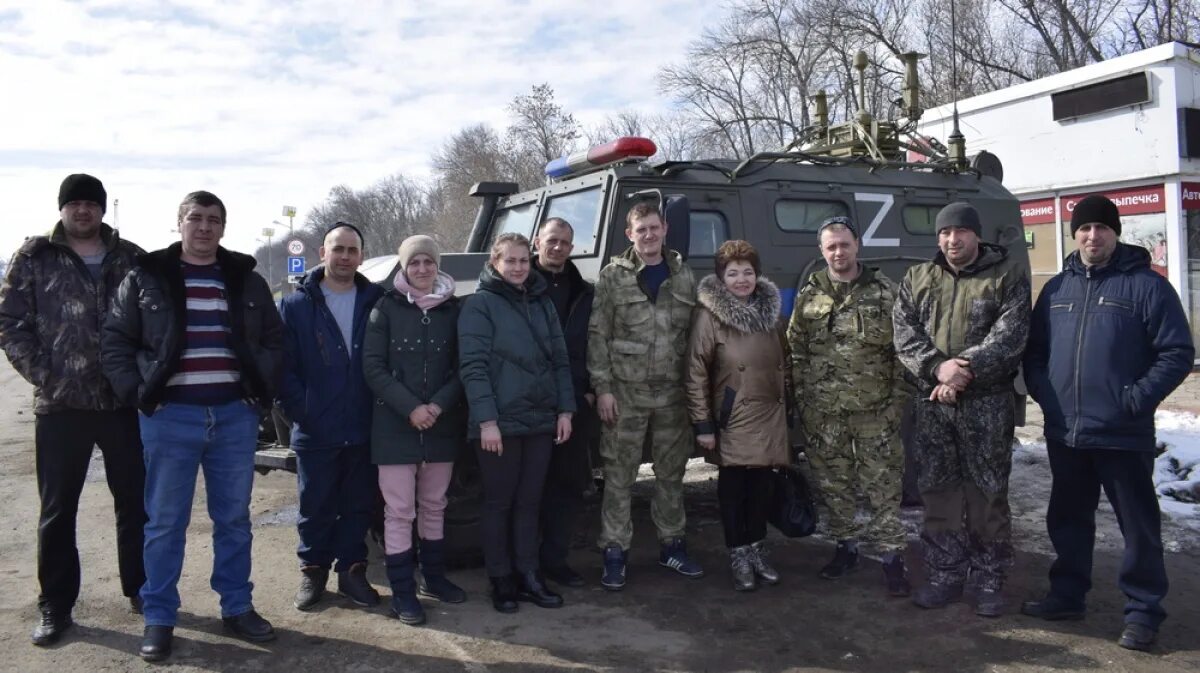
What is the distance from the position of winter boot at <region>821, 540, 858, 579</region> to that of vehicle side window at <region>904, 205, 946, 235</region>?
7.54 ft

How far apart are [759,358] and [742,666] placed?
131cm

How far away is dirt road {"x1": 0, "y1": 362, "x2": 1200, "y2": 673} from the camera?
3287 mm

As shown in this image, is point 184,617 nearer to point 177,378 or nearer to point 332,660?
point 332,660

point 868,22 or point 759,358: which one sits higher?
point 868,22

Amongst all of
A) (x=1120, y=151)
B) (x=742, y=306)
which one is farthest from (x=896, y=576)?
(x=1120, y=151)

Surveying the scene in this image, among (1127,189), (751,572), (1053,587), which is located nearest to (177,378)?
(751,572)

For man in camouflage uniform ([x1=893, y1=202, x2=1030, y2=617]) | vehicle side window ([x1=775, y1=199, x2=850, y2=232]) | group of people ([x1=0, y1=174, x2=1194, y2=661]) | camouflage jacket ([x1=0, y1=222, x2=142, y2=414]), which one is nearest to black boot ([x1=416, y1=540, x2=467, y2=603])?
group of people ([x1=0, y1=174, x2=1194, y2=661])

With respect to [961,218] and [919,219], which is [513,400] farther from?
[919,219]

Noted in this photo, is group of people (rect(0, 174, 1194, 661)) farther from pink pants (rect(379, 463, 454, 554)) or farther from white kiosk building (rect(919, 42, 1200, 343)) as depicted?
white kiosk building (rect(919, 42, 1200, 343))

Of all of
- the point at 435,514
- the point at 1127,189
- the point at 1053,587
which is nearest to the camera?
the point at 1053,587

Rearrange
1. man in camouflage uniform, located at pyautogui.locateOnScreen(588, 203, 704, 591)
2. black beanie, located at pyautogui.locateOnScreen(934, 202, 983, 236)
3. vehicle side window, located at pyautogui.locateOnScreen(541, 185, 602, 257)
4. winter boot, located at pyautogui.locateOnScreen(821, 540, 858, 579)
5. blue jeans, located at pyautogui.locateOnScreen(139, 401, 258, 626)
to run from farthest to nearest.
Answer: vehicle side window, located at pyautogui.locateOnScreen(541, 185, 602, 257) → winter boot, located at pyautogui.locateOnScreen(821, 540, 858, 579) → man in camouflage uniform, located at pyautogui.locateOnScreen(588, 203, 704, 591) → black beanie, located at pyautogui.locateOnScreen(934, 202, 983, 236) → blue jeans, located at pyautogui.locateOnScreen(139, 401, 258, 626)

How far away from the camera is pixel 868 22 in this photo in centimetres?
2469

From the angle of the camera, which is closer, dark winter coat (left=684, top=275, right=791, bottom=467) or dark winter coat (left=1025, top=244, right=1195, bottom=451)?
dark winter coat (left=1025, top=244, right=1195, bottom=451)

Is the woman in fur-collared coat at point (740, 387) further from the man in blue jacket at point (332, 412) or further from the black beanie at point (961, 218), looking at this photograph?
the man in blue jacket at point (332, 412)
